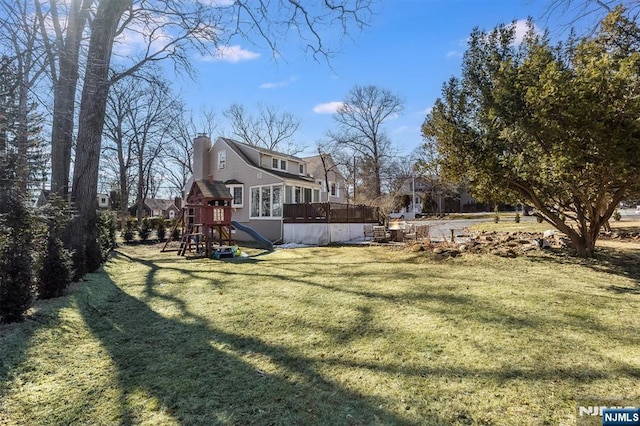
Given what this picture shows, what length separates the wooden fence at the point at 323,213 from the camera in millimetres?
16250

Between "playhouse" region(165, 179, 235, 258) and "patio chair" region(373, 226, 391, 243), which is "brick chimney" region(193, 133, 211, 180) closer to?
"playhouse" region(165, 179, 235, 258)

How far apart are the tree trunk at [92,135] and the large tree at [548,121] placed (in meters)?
9.43

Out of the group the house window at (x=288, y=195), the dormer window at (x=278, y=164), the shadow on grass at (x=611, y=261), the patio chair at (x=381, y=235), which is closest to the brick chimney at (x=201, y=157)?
the dormer window at (x=278, y=164)

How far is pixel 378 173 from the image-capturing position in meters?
39.0

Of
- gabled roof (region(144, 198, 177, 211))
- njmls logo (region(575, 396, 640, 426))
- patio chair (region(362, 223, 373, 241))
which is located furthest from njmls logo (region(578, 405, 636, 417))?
gabled roof (region(144, 198, 177, 211))

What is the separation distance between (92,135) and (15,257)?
5.36m

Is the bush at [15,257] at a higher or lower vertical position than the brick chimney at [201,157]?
lower

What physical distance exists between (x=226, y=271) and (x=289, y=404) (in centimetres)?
666

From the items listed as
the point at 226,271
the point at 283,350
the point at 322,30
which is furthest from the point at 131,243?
the point at 283,350

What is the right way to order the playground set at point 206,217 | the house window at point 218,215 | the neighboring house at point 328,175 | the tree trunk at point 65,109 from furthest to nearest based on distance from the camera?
the neighboring house at point 328,175, the house window at point 218,215, the playground set at point 206,217, the tree trunk at point 65,109

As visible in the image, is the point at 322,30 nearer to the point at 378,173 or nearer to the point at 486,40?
the point at 486,40

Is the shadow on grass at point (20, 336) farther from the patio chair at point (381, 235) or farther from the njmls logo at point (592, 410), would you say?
the patio chair at point (381, 235)

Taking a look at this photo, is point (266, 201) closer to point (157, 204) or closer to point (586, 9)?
point (586, 9)

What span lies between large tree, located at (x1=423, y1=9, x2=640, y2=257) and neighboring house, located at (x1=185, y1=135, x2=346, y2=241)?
955cm
